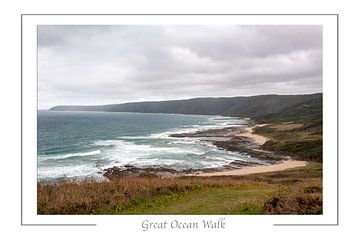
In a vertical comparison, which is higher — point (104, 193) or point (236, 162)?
point (104, 193)

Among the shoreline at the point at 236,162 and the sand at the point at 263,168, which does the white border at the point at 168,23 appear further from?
the sand at the point at 263,168

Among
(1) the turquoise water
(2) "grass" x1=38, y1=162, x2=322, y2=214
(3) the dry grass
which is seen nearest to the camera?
(2) "grass" x1=38, y1=162, x2=322, y2=214

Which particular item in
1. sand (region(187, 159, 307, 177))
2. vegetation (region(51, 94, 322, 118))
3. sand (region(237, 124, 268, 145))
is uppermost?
vegetation (region(51, 94, 322, 118))

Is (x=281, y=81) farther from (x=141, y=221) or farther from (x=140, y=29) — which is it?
(x=141, y=221)

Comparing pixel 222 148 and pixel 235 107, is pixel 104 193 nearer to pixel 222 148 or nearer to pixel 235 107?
pixel 235 107

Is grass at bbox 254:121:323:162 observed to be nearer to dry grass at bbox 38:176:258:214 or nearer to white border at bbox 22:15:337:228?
white border at bbox 22:15:337:228

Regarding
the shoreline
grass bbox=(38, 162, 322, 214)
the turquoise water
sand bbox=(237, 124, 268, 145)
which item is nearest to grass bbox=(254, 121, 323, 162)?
sand bbox=(237, 124, 268, 145)

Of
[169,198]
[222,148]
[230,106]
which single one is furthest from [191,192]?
[222,148]

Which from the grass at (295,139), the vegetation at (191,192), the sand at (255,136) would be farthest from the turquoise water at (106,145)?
the grass at (295,139)
